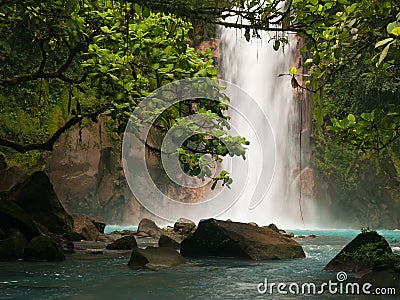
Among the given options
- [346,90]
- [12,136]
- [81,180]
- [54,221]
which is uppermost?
[346,90]

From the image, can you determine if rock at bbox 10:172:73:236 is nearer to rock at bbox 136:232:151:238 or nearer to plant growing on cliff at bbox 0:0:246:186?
plant growing on cliff at bbox 0:0:246:186

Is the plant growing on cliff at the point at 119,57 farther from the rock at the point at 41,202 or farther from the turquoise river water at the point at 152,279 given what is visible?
the rock at the point at 41,202

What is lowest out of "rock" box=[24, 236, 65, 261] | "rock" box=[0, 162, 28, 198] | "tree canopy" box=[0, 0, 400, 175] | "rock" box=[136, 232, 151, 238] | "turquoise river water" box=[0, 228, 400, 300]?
"turquoise river water" box=[0, 228, 400, 300]

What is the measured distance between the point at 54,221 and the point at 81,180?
41.8ft

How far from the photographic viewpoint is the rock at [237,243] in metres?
10.6

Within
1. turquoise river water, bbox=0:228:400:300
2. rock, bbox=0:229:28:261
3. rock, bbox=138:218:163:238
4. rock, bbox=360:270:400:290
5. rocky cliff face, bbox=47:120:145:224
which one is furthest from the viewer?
rocky cliff face, bbox=47:120:145:224

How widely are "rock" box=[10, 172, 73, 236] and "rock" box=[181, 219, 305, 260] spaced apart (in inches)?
128

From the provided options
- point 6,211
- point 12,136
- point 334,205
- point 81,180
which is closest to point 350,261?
point 6,211

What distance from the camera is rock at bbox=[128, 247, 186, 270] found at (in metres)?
8.64

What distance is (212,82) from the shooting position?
8.28 m

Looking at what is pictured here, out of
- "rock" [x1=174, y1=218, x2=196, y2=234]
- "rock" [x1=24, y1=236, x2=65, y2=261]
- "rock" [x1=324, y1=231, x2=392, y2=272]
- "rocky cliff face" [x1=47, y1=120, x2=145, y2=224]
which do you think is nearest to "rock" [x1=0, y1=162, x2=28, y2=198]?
"rock" [x1=24, y1=236, x2=65, y2=261]

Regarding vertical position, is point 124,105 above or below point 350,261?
above

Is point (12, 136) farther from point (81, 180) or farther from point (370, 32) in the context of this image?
point (370, 32)

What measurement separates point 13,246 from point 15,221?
666mm
